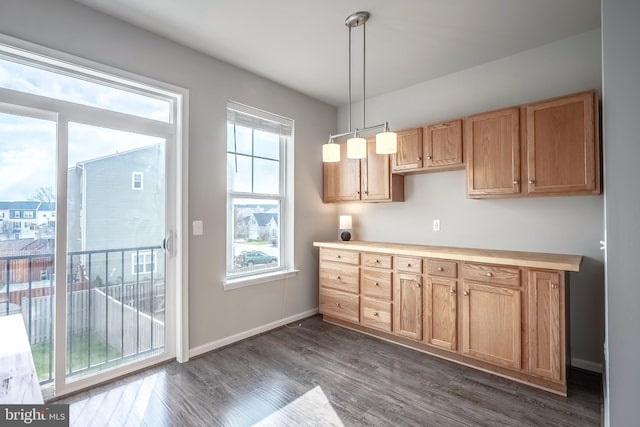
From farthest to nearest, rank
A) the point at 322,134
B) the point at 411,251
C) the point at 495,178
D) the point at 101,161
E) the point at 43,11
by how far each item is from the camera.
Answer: the point at 322,134, the point at 411,251, the point at 495,178, the point at 101,161, the point at 43,11

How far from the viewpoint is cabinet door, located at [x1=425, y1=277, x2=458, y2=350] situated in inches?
110

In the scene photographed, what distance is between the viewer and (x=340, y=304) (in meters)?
3.66

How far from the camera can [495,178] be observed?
2.82 metres

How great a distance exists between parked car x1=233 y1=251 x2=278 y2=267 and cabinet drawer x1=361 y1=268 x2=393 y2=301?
3.73ft

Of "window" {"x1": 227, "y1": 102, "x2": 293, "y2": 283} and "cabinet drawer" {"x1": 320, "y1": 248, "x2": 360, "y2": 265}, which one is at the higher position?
"window" {"x1": 227, "y1": 102, "x2": 293, "y2": 283}

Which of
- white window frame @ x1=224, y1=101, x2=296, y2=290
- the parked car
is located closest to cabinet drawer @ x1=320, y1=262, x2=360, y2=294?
white window frame @ x1=224, y1=101, x2=296, y2=290

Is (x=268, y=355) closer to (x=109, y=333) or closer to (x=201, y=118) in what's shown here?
(x=109, y=333)

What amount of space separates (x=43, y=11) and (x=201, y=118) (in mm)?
1232

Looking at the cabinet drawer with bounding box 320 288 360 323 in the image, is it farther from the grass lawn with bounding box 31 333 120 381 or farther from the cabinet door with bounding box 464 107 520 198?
the grass lawn with bounding box 31 333 120 381

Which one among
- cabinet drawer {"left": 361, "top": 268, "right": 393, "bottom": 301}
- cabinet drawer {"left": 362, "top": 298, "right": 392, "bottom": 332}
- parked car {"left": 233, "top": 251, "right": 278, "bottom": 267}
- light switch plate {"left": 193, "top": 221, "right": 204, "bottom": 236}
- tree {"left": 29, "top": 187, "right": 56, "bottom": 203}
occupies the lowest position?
cabinet drawer {"left": 362, "top": 298, "right": 392, "bottom": 332}

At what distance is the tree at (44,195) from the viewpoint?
2.18 m

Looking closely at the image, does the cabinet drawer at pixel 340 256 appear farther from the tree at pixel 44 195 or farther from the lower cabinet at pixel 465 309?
the tree at pixel 44 195

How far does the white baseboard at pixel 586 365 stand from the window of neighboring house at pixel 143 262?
3749 millimetres

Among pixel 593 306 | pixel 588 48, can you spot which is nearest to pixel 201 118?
pixel 588 48
